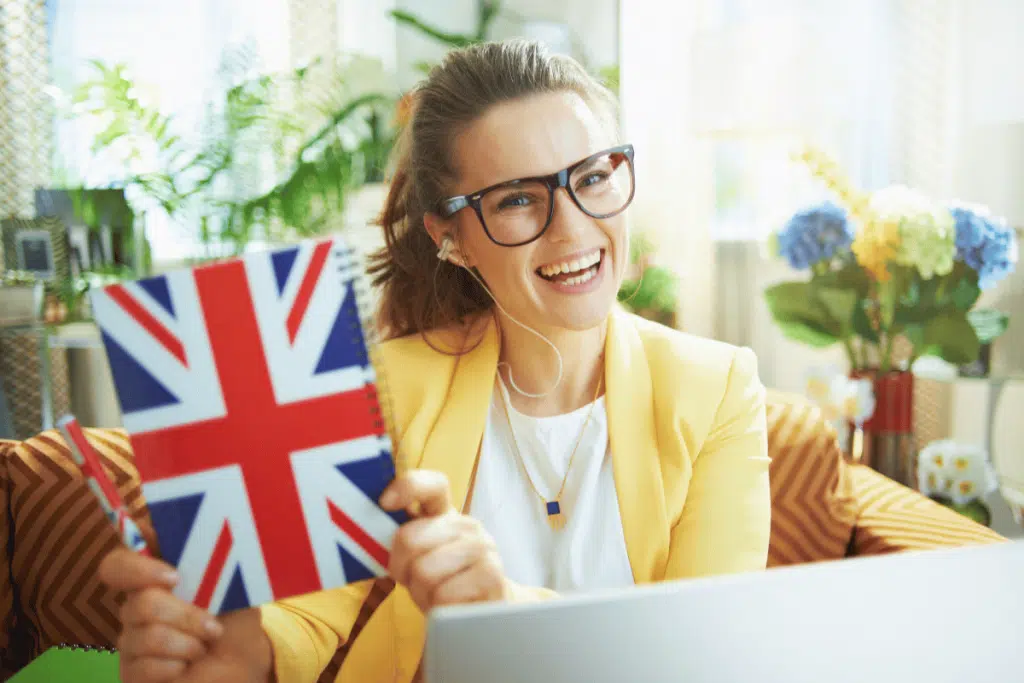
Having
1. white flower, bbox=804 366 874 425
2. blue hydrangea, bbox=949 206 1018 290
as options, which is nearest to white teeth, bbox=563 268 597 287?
white flower, bbox=804 366 874 425

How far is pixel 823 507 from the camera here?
4.39ft

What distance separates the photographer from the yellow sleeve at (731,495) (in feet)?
2.99

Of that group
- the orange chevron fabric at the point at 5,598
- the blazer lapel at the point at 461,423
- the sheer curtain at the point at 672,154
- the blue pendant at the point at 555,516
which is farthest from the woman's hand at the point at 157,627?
the sheer curtain at the point at 672,154

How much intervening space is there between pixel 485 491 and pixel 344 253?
58cm

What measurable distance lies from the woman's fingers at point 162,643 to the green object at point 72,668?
414mm

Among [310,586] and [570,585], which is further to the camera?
[570,585]

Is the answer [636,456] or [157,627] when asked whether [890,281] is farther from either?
[157,627]

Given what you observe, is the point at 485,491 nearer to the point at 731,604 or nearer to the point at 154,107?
the point at 731,604

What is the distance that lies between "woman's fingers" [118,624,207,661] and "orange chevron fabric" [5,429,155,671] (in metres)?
0.70

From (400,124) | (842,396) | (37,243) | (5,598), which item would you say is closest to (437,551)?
(5,598)

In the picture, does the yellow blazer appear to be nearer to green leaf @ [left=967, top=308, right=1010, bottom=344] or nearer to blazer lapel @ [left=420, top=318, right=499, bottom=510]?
blazer lapel @ [left=420, top=318, right=499, bottom=510]

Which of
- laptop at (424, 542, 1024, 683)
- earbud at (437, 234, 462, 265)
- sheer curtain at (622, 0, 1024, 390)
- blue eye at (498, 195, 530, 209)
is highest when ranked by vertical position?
sheer curtain at (622, 0, 1024, 390)

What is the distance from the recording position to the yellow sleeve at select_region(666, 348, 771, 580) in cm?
91

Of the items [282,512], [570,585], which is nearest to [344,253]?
[282,512]
